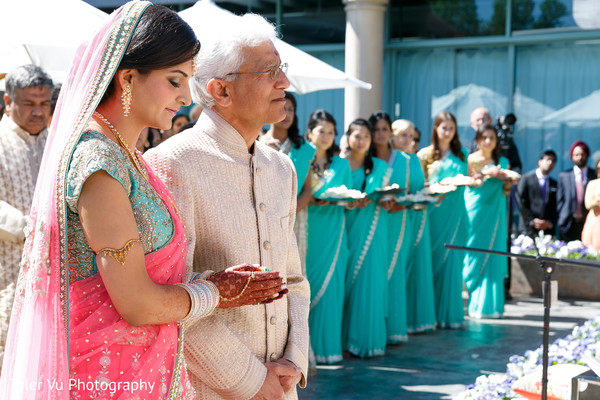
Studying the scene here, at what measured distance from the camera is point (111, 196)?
1.72 meters

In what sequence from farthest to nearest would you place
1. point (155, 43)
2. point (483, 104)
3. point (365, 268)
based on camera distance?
point (483, 104) → point (365, 268) → point (155, 43)

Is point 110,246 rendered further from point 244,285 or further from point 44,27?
point 44,27

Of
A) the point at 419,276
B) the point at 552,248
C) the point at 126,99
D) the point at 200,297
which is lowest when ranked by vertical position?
Result: the point at 419,276

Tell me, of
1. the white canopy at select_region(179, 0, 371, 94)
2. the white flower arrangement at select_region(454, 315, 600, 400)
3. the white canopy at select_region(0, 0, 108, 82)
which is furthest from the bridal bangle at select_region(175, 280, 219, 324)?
the white canopy at select_region(179, 0, 371, 94)

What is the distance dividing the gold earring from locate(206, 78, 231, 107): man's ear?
48 centimetres

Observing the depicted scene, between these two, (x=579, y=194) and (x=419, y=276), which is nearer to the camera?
(x=419, y=276)

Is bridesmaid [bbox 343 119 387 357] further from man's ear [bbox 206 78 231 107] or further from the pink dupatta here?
the pink dupatta

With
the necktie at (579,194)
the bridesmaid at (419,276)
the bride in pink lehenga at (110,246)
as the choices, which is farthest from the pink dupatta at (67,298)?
the necktie at (579,194)

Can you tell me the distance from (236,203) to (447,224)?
5.99 meters

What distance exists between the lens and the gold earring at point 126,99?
1.86 metres

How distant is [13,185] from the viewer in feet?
12.4

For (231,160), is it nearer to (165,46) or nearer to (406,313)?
(165,46)

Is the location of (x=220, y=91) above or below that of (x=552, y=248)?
above

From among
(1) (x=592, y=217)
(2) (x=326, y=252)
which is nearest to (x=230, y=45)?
(2) (x=326, y=252)
